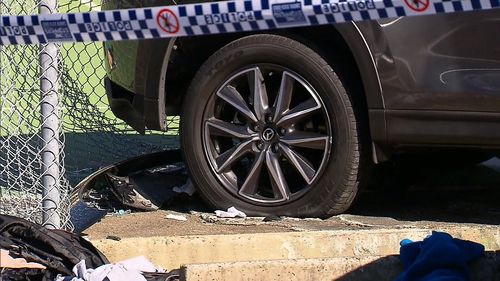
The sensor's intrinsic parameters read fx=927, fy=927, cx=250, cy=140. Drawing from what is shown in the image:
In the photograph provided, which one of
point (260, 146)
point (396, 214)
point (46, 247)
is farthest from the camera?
point (396, 214)

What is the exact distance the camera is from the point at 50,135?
4.60m

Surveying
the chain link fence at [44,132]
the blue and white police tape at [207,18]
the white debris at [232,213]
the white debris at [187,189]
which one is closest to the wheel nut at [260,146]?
the white debris at [232,213]

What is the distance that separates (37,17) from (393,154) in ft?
6.40

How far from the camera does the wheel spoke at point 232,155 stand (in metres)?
4.96

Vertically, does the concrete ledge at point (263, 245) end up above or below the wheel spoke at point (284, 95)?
below

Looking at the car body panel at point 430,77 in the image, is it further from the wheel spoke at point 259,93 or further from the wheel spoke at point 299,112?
the wheel spoke at point 259,93

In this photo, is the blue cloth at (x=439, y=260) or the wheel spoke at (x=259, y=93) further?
the wheel spoke at (x=259, y=93)

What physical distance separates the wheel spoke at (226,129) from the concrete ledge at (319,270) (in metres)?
1.30

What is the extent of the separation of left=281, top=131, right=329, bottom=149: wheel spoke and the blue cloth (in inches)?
44.8

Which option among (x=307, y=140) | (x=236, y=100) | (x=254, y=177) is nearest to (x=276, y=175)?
(x=254, y=177)


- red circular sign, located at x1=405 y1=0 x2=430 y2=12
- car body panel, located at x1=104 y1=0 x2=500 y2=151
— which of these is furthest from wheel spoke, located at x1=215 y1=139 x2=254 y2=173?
red circular sign, located at x1=405 y1=0 x2=430 y2=12

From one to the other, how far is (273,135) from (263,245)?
31.6 inches

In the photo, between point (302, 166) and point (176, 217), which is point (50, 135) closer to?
point (176, 217)

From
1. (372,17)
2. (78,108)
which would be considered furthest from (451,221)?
(78,108)
